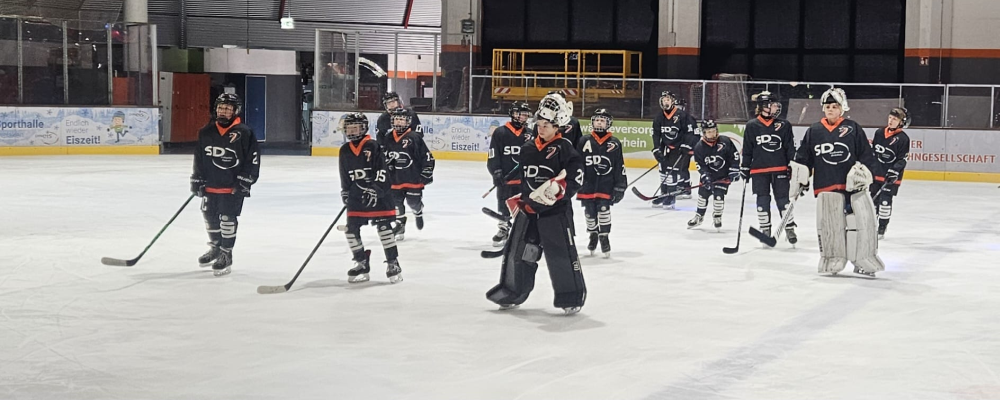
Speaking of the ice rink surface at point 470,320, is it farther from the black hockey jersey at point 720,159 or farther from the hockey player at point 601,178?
the black hockey jersey at point 720,159

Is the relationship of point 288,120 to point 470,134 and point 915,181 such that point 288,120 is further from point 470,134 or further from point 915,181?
point 915,181

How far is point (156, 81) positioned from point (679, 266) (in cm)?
1606

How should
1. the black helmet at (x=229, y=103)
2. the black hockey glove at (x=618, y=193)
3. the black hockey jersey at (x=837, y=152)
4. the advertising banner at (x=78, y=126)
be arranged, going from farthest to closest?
the advertising banner at (x=78, y=126), the black hockey glove at (x=618, y=193), the black hockey jersey at (x=837, y=152), the black helmet at (x=229, y=103)

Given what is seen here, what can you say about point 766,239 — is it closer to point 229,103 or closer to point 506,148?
point 506,148

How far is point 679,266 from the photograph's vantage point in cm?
962

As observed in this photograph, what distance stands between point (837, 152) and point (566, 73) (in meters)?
15.6

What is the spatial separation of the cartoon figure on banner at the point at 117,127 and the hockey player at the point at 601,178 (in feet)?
47.6

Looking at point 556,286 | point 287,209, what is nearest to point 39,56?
point 287,209

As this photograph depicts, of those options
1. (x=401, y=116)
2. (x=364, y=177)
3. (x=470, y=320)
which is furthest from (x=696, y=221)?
(x=470, y=320)

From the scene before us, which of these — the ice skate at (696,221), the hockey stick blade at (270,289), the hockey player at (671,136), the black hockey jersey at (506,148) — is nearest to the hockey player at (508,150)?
the black hockey jersey at (506,148)

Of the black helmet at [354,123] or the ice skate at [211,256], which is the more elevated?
the black helmet at [354,123]

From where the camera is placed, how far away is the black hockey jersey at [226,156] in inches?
335

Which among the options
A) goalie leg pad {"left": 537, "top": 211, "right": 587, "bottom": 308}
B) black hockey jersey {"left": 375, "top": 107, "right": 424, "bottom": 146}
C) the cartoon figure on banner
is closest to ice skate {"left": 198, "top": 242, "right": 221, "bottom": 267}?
black hockey jersey {"left": 375, "top": 107, "right": 424, "bottom": 146}

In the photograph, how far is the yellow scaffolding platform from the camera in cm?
2239
